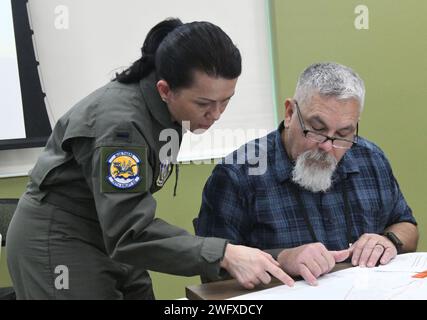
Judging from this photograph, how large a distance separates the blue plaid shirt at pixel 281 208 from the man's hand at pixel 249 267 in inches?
15.3

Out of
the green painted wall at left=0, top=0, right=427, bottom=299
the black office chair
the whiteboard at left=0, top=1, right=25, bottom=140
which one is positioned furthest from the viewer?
the green painted wall at left=0, top=0, right=427, bottom=299

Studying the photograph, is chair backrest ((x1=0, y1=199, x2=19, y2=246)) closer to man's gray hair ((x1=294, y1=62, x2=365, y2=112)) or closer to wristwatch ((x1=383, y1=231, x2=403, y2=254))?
man's gray hair ((x1=294, y1=62, x2=365, y2=112))

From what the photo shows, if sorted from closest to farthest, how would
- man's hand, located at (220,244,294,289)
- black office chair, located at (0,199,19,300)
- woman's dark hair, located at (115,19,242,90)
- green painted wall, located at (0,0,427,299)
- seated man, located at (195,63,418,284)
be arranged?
man's hand, located at (220,244,294,289) → woman's dark hair, located at (115,19,242,90) → seated man, located at (195,63,418,284) → black office chair, located at (0,199,19,300) → green painted wall, located at (0,0,427,299)

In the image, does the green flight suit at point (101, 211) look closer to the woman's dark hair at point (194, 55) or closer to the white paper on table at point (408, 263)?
the woman's dark hair at point (194, 55)

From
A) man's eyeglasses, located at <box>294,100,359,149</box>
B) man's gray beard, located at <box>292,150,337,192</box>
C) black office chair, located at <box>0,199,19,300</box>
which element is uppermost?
man's eyeglasses, located at <box>294,100,359,149</box>

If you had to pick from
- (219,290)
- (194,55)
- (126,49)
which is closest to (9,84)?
(126,49)

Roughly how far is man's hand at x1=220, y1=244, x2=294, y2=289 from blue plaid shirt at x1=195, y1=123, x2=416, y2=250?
0.39 m

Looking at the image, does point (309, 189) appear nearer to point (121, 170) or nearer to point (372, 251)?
point (372, 251)

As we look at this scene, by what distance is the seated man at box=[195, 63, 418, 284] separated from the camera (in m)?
1.44

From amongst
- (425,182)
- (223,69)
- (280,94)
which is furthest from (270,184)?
(425,182)

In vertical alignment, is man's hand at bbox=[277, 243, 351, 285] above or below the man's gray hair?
below

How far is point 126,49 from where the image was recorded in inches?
96.0

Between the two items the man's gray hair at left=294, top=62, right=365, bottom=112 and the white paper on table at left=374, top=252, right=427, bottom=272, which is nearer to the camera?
the white paper on table at left=374, top=252, right=427, bottom=272

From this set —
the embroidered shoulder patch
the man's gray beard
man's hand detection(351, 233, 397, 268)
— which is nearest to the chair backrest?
the embroidered shoulder patch
